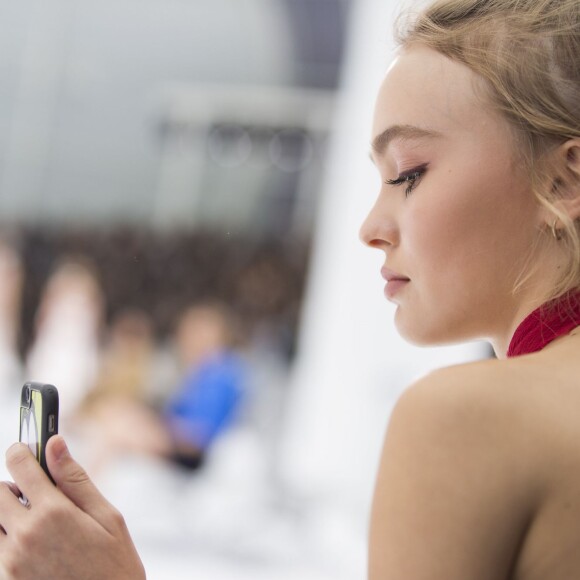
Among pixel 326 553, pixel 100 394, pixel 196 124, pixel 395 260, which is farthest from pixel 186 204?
pixel 395 260

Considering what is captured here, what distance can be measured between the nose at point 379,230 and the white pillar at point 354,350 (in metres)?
1.71

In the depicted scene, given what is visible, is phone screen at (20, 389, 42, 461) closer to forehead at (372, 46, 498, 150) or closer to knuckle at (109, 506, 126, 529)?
knuckle at (109, 506, 126, 529)

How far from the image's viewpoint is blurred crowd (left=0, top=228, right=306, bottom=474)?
10.4 feet

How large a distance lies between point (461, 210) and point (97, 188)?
4.65m

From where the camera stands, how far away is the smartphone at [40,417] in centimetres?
74

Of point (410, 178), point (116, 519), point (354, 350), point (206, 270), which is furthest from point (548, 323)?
point (206, 270)

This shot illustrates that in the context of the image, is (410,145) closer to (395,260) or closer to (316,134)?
(395,260)

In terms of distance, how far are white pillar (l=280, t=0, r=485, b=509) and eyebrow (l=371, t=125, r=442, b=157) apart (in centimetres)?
174

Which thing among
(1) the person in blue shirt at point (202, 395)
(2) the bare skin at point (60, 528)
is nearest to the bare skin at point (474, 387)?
(2) the bare skin at point (60, 528)

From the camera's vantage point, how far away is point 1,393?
93.0 inches

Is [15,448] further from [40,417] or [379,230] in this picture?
[379,230]

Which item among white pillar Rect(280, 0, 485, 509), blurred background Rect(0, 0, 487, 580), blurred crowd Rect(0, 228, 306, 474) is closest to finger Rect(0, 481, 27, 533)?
blurred background Rect(0, 0, 487, 580)

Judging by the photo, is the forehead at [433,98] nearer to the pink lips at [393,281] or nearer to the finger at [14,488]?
the pink lips at [393,281]

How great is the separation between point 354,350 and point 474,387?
2637 mm
